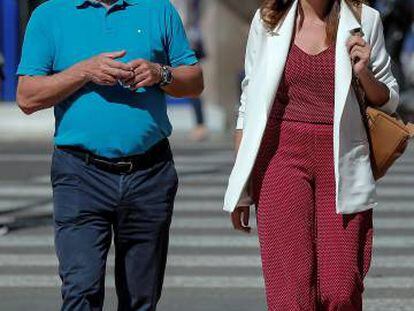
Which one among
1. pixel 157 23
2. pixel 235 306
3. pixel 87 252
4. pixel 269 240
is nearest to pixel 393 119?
pixel 269 240

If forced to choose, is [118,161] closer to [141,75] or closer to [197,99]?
[141,75]

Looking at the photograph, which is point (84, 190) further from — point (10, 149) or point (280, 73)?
point (10, 149)

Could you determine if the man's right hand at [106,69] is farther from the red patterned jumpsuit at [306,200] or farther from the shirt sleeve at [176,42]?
the red patterned jumpsuit at [306,200]

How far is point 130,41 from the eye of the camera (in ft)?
14.8

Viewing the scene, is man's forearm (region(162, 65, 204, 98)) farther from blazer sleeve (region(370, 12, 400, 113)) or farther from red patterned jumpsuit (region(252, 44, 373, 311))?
blazer sleeve (region(370, 12, 400, 113))

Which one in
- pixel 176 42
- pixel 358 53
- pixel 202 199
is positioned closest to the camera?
pixel 358 53

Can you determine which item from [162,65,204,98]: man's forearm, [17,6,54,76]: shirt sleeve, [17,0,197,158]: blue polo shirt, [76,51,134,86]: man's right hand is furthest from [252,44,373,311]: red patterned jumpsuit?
[17,6,54,76]: shirt sleeve

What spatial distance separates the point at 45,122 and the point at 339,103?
13196 millimetres

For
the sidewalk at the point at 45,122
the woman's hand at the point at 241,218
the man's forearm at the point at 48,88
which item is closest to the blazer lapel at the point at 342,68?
the woman's hand at the point at 241,218

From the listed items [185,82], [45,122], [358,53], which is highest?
[358,53]

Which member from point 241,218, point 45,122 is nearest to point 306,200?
point 241,218

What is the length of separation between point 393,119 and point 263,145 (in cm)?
49

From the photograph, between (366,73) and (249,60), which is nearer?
(366,73)

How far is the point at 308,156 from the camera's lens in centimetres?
454
